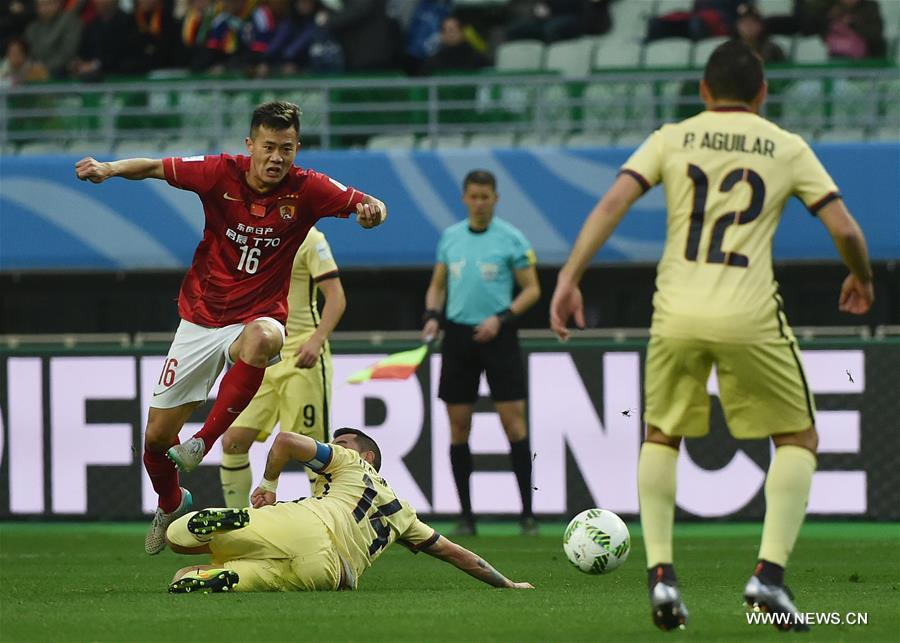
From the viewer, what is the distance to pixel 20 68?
58.7 ft

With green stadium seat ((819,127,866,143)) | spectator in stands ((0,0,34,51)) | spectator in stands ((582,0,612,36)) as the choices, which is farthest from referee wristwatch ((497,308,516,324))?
spectator in stands ((0,0,34,51))

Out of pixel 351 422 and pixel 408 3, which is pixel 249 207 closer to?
pixel 351 422

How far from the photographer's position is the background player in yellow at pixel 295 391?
9.92 metres

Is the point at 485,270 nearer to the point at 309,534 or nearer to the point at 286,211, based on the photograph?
the point at 286,211

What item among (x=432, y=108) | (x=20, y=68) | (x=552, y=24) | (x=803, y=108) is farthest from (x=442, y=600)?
(x=20, y=68)

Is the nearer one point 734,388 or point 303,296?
point 734,388

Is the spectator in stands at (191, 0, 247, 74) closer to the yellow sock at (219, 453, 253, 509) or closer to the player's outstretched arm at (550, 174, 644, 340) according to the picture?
the yellow sock at (219, 453, 253, 509)

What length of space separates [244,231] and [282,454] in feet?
4.22

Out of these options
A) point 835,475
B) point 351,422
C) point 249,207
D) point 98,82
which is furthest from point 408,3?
point 249,207

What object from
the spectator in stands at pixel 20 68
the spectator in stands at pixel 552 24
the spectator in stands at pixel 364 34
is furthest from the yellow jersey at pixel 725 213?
the spectator in stands at pixel 20 68

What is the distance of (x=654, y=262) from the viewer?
14984 millimetres

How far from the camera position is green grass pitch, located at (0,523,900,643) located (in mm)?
5773

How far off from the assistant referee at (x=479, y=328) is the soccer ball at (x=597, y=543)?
370 cm

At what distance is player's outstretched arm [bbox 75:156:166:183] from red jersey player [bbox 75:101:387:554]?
153mm
